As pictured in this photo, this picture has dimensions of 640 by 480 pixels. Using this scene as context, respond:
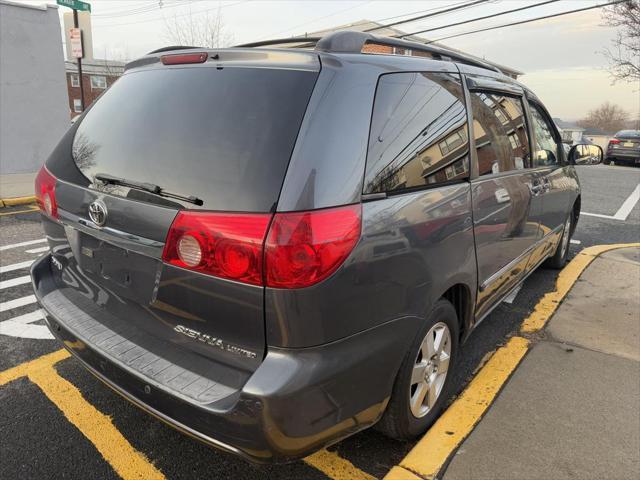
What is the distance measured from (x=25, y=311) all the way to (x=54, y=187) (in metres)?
1.93

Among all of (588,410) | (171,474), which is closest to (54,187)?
(171,474)

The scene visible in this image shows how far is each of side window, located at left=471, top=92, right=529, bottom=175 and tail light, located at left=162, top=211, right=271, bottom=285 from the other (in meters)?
1.55

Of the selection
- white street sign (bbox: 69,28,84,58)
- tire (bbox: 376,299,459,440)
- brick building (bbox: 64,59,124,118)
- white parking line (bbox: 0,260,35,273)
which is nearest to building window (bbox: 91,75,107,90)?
brick building (bbox: 64,59,124,118)

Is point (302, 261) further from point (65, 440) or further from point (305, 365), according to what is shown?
point (65, 440)

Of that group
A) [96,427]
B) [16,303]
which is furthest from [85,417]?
[16,303]

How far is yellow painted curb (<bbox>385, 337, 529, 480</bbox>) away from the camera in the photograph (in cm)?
214

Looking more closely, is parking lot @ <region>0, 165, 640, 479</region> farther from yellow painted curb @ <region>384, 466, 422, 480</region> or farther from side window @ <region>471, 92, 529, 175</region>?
side window @ <region>471, 92, 529, 175</region>

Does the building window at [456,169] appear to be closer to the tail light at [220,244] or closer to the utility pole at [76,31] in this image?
the tail light at [220,244]

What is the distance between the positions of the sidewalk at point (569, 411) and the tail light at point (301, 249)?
1173mm

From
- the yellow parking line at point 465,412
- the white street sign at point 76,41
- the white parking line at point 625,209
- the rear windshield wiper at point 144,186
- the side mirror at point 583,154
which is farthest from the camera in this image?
the white street sign at point 76,41

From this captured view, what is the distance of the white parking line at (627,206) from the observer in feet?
28.1

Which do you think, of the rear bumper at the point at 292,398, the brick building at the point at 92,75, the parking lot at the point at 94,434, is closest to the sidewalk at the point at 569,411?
the parking lot at the point at 94,434

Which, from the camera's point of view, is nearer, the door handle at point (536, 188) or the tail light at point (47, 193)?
the tail light at point (47, 193)

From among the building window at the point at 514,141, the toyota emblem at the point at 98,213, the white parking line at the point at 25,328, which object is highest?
the building window at the point at 514,141
